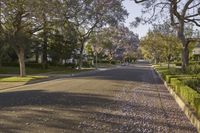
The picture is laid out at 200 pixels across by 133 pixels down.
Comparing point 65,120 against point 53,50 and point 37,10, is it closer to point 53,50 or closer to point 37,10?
point 37,10

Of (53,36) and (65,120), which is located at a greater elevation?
(53,36)

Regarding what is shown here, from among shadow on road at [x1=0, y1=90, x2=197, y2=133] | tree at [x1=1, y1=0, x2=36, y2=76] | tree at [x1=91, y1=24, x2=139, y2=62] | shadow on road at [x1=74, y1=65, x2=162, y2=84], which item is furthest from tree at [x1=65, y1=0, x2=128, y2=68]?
shadow on road at [x1=0, y1=90, x2=197, y2=133]

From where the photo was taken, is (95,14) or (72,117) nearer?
(72,117)

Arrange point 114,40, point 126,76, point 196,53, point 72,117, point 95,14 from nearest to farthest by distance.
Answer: point 72,117 < point 126,76 < point 95,14 < point 196,53 < point 114,40

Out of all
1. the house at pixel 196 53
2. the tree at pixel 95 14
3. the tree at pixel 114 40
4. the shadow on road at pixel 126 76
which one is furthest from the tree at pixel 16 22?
the house at pixel 196 53

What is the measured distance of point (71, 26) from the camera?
61375mm

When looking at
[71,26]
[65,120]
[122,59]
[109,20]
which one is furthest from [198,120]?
[122,59]

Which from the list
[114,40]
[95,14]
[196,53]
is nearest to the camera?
[95,14]

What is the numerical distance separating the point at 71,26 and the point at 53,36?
23.1 feet

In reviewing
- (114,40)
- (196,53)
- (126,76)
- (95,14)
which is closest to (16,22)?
(126,76)

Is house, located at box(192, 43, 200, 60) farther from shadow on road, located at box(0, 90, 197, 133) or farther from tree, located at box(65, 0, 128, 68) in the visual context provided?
shadow on road, located at box(0, 90, 197, 133)

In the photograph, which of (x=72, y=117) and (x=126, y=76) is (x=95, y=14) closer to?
(x=126, y=76)

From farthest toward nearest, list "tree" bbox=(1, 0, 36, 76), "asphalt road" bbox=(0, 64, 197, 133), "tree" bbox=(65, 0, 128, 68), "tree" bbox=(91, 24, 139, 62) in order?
"tree" bbox=(91, 24, 139, 62) < "tree" bbox=(65, 0, 128, 68) < "tree" bbox=(1, 0, 36, 76) < "asphalt road" bbox=(0, 64, 197, 133)

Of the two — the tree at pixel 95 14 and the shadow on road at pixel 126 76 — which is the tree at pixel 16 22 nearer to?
the shadow on road at pixel 126 76
